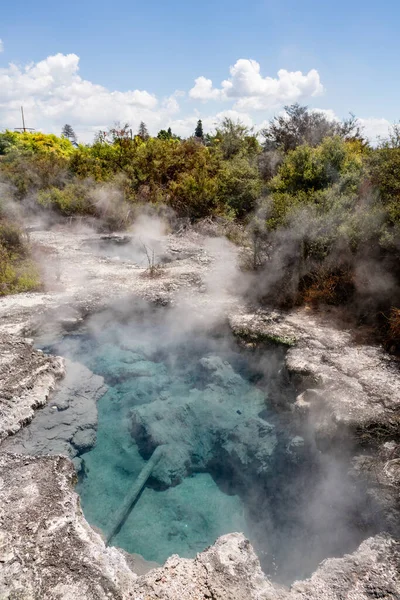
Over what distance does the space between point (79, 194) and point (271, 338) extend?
39.3 ft

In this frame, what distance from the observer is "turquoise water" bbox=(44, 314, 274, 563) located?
4402mm

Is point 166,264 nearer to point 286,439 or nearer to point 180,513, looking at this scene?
point 286,439

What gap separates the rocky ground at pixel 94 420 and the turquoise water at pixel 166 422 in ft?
1.36

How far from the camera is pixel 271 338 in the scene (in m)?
7.00

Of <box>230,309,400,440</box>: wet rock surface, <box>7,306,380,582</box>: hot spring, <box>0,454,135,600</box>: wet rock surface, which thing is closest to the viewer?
<box>0,454,135,600</box>: wet rock surface

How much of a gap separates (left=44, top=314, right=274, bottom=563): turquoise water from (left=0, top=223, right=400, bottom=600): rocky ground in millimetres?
416

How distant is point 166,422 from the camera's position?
5.48 m

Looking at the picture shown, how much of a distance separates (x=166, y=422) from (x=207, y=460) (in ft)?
2.52

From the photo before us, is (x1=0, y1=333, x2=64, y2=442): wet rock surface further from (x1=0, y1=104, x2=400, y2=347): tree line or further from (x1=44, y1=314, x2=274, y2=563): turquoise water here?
(x1=0, y1=104, x2=400, y2=347): tree line

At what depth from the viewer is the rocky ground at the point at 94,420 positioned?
3.24m

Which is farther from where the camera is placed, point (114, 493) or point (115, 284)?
point (115, 284)

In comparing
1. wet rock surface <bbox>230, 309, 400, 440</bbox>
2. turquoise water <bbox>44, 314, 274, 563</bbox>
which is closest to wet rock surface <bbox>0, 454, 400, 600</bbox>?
turquoise water <bbox>44, 314, 274, 563</bbox>

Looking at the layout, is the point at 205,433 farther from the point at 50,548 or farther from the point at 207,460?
the point at 50,548

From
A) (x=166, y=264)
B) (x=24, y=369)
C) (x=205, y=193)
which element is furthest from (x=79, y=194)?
(x=24, y=369)
